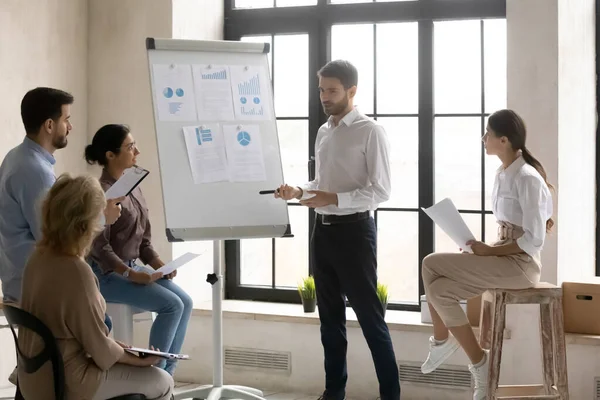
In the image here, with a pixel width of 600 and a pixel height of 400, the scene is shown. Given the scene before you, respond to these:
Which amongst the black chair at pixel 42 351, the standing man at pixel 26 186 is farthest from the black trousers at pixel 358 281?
the black chair at pixel 42 351

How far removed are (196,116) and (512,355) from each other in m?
2.01

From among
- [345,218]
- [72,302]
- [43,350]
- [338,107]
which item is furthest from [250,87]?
[43,350]

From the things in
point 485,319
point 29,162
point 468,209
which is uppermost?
point 29,162

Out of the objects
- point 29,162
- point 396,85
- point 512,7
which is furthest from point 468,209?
point 29,162

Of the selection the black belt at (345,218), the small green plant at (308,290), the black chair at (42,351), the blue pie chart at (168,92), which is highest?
the blue pie chart at (168,92)

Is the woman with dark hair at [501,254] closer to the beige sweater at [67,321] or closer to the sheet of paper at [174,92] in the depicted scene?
the sheet of paper at [174,92]

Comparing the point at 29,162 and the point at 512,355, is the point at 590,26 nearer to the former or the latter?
the point at 512,355

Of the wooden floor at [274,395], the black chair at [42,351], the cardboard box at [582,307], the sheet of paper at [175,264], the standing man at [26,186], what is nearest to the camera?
the black chair at [42,351]

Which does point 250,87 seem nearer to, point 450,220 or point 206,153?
point 206,153

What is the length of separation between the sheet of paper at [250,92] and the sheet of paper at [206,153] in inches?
6.7

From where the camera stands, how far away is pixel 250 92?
14.6 ft

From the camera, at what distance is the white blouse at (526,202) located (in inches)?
149

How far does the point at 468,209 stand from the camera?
490 cm

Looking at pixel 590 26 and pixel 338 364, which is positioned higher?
pixel 590 26
